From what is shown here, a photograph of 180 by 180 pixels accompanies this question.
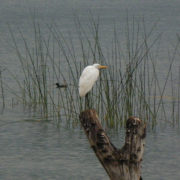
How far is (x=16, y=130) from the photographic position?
7.00m

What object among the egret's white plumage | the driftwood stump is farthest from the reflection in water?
the driftwood stump

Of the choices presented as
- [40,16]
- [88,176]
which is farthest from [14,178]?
[40,16]

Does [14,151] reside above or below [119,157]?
below

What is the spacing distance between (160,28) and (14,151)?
11643mm

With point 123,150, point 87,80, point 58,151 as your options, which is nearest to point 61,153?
point 58,151

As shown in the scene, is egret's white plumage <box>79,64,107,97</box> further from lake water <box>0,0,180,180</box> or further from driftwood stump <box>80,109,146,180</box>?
driftwood stump <box>80,109,146,180</box>

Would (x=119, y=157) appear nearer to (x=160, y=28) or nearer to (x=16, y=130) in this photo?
(x=16, y=130)

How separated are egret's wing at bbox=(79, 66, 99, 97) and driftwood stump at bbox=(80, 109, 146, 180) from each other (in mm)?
2910

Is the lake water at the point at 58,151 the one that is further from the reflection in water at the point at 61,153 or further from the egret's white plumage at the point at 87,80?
the egret's white plumage at the point at 87,80

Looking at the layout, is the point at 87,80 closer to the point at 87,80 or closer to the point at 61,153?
the point at 87,80

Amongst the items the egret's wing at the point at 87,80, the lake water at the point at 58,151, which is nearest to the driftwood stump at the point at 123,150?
the lake water at the point at 58,151

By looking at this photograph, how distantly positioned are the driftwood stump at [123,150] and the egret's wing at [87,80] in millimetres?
2910

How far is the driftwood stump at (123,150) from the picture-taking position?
3242 millimetres

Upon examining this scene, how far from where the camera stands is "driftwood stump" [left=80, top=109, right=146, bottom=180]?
3.24 m
